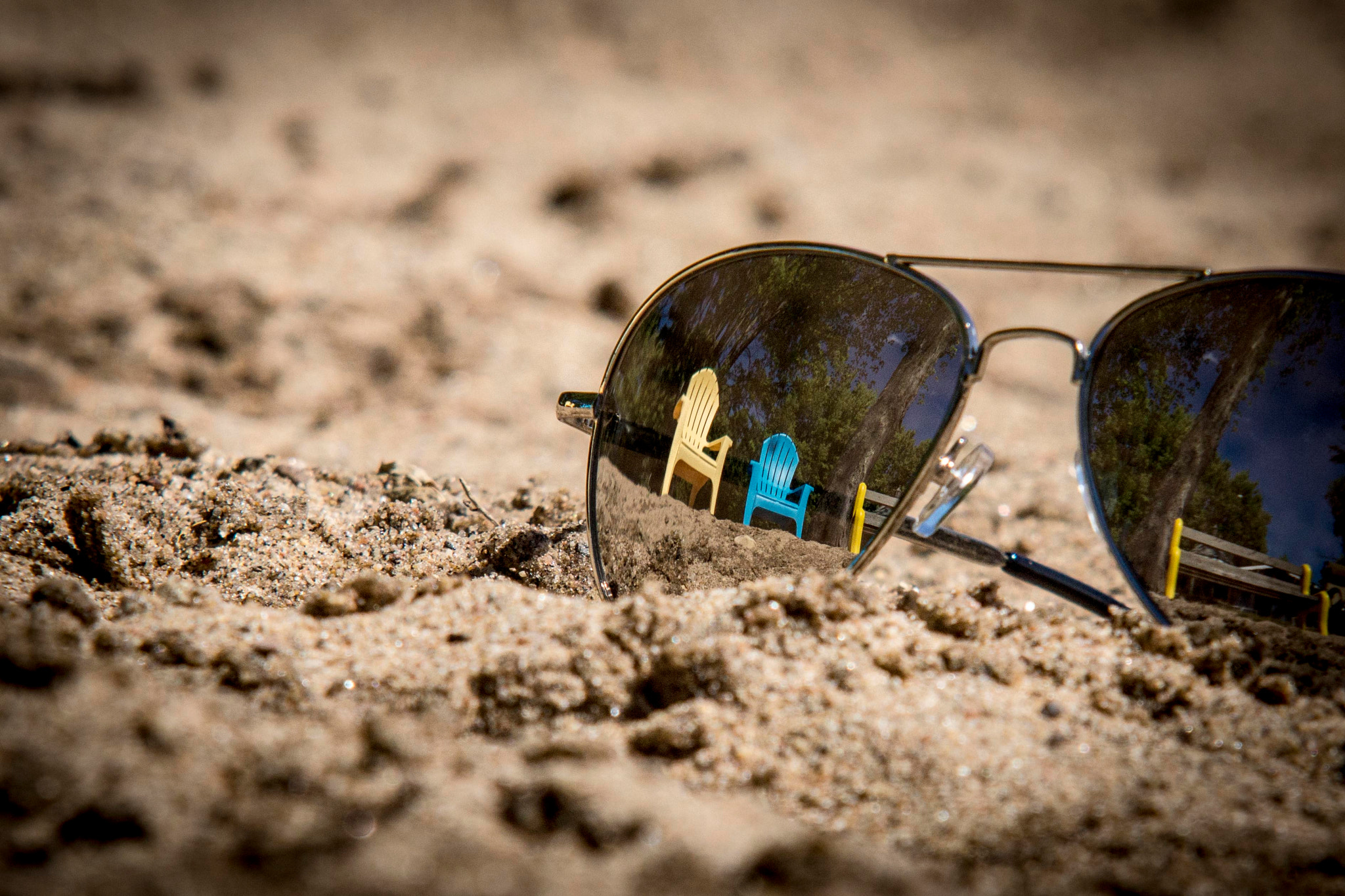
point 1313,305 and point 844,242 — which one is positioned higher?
point 844,242

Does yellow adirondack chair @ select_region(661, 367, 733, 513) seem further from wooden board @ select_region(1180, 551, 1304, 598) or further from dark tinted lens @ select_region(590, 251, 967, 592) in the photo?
wooden board @ select_region(1180, 551, 1304, 598)

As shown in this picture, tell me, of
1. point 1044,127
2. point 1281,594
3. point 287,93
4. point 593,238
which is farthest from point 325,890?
point 1044,127

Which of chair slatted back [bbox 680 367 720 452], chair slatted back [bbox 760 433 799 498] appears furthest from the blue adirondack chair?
chair slatted back [bbox 680 367 720 452]

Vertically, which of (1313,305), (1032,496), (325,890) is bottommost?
(325,890)

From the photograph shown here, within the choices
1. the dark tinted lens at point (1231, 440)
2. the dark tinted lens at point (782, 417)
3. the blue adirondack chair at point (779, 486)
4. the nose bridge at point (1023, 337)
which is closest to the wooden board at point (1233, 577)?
the dark tinted lens at point (1231, 440)

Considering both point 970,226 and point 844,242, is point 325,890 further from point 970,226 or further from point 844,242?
point 970,226

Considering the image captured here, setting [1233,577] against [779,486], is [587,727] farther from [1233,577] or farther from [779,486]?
[1233,577]

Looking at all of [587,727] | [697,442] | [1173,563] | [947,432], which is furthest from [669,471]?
[1173,563]
